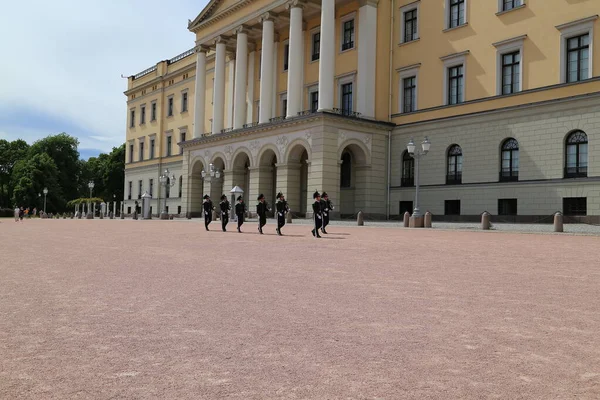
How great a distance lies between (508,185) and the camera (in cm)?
3488

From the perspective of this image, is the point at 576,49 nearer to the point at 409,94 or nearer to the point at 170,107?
the point at 409,94

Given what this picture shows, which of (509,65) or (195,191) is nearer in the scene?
(509,65)

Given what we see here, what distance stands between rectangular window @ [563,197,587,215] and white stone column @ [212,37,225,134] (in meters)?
31.4

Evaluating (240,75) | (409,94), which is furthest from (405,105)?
(240,75)

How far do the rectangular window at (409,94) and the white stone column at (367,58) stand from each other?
7.48ft

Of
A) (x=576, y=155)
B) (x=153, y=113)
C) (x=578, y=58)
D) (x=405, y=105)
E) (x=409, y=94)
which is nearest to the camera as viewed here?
(x=578, y=58)

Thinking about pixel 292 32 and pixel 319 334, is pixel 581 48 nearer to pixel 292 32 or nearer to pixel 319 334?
pixel 292 32

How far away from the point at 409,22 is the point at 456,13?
4.12m

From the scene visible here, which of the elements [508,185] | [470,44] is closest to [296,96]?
[470,44]

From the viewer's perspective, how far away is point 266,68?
47500 millimetres

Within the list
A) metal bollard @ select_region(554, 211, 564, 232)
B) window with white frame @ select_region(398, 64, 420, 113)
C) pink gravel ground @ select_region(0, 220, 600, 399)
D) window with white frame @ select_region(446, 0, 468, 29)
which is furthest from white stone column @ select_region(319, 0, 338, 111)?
pink gravel ground @ select_region(0, 220, 600, 399)

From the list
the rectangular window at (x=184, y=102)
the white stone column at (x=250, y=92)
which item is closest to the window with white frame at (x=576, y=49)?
the white stone column at (x=250, y=92)

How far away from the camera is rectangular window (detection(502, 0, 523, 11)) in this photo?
115 feet

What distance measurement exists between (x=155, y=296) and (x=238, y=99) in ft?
143
